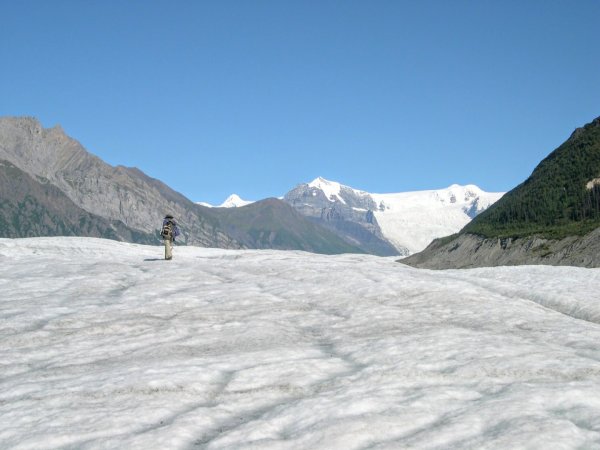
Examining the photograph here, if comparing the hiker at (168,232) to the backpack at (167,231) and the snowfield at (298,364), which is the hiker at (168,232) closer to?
the backpack at (167,231)

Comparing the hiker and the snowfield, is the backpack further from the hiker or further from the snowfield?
the snowfield

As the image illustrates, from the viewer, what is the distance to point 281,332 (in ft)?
72.3

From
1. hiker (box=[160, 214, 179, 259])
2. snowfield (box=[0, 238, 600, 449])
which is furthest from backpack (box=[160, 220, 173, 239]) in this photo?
snowfield (box=[0, 238, 600, 449])

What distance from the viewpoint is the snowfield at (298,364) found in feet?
39.9

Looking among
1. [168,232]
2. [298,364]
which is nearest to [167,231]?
[168,232]

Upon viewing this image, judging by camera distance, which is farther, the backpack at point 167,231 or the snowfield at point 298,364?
the backpack at point 167,231

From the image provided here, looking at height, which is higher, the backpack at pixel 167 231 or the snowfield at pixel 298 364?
the backpack at pixel 167 231

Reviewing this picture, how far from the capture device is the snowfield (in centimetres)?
1216

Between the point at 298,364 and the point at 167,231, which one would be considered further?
the point at 167,231

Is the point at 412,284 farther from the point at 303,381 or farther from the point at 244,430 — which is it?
the point at 244,430

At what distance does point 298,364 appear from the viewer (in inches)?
668

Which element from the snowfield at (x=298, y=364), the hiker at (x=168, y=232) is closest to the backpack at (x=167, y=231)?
the hiker at (x=168, y=232)

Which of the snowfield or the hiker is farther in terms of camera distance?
the hiker

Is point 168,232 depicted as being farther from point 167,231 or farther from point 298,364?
point 298,364
